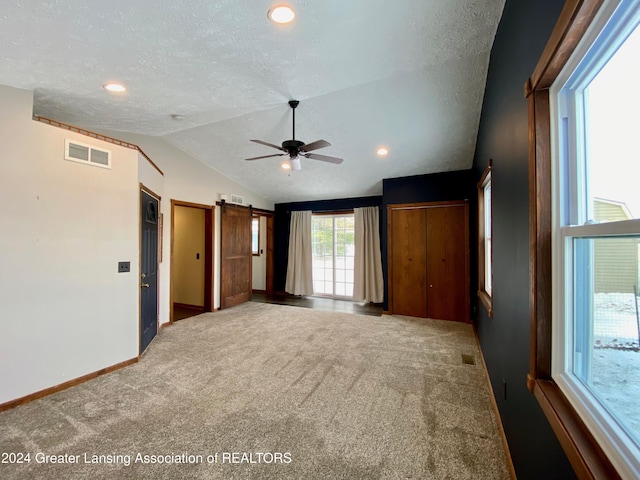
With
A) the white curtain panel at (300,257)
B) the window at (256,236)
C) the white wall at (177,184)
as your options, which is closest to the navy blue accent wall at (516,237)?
the white wall at (177,184)

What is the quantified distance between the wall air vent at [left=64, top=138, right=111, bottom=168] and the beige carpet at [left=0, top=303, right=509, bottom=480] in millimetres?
2136

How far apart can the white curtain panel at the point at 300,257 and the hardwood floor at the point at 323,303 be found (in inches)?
9.9

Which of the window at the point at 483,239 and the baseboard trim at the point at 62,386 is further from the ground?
the window at the point at 483,239

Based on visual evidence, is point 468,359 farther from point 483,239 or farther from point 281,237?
point 281,237

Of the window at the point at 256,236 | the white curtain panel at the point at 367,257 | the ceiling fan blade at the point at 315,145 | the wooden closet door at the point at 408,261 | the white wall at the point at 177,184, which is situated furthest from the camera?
the window at the point at 256,236

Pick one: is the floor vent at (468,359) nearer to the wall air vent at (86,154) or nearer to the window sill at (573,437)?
the window sill at (573,437)

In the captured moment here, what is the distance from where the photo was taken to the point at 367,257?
612 cm

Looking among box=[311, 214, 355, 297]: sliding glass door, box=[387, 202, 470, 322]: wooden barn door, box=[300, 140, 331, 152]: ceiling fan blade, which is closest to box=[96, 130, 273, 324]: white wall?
box=[311, 214, 355, 297]: sliding glass door

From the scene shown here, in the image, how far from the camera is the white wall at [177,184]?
421cm

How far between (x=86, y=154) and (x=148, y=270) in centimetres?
150

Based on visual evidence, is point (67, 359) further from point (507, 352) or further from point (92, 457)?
Result: point (507, 352)

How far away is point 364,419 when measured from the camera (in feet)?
6.84

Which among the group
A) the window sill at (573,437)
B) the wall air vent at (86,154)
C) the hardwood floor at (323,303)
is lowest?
the hardwood floor at (323,303)

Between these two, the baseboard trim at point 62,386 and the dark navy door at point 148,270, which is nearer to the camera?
the baseboard trim at point 62,386
